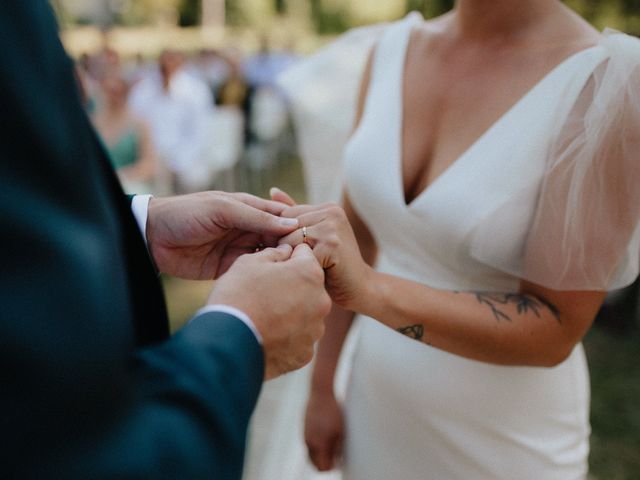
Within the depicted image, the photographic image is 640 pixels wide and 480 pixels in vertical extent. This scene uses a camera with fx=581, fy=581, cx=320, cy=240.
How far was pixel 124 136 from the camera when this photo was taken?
5.35 m

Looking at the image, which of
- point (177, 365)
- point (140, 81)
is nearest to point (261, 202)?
point (177, 365)

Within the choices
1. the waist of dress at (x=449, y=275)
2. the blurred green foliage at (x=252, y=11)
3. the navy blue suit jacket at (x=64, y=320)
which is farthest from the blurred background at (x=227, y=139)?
the blurred green foliage at (x=252, y=11)

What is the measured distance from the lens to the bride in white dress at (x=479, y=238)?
4.17 ft

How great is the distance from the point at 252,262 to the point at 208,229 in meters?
0.34

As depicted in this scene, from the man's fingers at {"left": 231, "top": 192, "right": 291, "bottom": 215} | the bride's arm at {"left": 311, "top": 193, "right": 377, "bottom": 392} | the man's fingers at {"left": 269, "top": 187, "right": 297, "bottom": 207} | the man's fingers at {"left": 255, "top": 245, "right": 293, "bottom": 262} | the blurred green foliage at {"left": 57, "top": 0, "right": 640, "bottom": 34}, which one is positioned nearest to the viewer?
the man's fingers at {"left": 255, "top": 245, "right": 293, "bottom": 262}

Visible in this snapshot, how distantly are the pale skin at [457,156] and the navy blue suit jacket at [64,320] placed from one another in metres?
0.57

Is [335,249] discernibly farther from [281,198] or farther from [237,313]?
[237,313]

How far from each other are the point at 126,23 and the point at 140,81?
31.0m

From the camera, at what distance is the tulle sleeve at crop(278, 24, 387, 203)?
2258mm

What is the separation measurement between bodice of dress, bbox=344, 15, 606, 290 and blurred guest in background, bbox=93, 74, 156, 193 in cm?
389

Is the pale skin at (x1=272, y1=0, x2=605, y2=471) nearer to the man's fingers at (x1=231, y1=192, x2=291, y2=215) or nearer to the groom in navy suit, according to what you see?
the man's fingers at (x1=231, y1=192, x2=291, y2=215)

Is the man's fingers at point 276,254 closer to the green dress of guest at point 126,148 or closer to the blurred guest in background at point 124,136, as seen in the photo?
the blurred guest in background at point 124,136

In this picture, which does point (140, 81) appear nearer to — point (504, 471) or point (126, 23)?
point (504, 471)

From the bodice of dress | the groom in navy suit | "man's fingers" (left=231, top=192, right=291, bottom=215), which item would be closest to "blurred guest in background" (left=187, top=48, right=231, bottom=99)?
the bodice of dress
